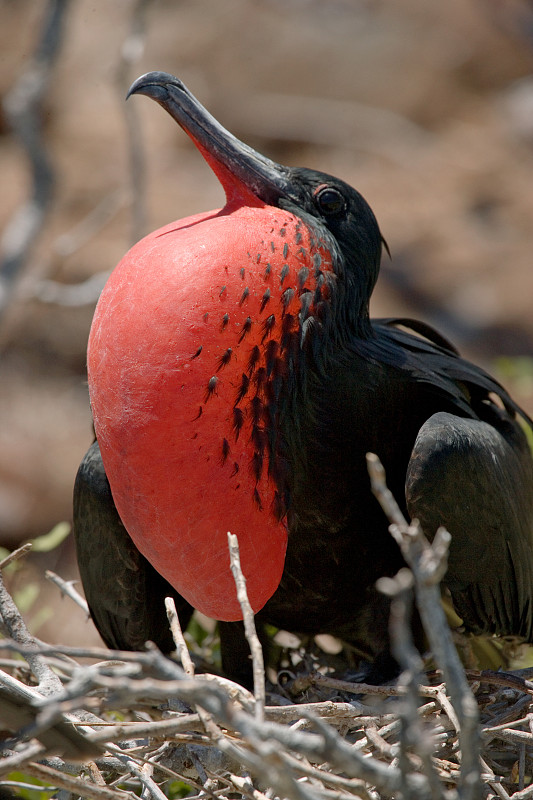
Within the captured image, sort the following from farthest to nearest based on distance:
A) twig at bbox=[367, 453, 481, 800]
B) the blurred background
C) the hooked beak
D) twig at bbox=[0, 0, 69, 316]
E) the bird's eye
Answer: the blurred background, twig at bbox=[0, 0, 69, 316], the bird's eye, the hooked beak, twig at bbox=[367, 453, 481, 800]

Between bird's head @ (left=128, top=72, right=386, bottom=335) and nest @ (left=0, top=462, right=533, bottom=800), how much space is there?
1.86ft

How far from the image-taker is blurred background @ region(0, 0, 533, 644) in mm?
6801

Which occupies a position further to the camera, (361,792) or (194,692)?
(361,792)

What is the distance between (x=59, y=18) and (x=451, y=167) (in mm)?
4898

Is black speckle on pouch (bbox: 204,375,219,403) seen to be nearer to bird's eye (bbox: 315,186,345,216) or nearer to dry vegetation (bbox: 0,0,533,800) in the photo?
bird's eye (bbox: 315,186,345,216)

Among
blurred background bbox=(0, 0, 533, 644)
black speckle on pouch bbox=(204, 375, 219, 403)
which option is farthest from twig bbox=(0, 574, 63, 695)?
blurred background bbox=(0, 0, 533, 644)

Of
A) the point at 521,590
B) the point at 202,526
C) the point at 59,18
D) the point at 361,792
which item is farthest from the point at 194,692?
the point at 59,18

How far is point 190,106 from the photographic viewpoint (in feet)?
6.95

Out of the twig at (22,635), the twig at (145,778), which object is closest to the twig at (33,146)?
the twig at (22,635)

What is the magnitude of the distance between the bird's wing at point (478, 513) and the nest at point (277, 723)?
0.38 ft

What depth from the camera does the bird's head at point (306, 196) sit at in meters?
2.12

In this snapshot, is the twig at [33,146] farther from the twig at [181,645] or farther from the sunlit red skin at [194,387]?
the twig at [181,645]

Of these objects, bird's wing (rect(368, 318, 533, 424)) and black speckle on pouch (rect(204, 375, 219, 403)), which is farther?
bird's wing (rect(368, 318, 533, 424))

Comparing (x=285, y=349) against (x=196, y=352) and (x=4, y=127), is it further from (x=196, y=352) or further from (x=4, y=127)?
(x=4, y=127)
